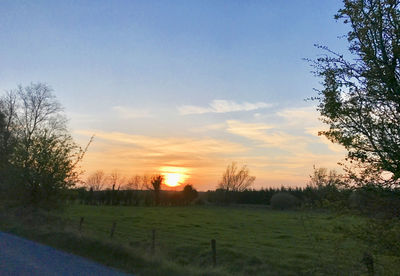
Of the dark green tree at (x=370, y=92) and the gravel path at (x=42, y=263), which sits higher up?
Result: the dark green tree at (x=370, y=92)

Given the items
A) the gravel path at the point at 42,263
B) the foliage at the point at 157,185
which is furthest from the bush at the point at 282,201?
→ the gravel path at the point at 42,263

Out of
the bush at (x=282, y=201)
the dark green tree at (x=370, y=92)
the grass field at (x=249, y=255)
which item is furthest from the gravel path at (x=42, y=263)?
the bush at (x=282, y=201)

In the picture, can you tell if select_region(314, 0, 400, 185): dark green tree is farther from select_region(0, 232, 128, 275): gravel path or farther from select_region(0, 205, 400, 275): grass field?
select_region(0, 232, 128, 275): gravel path

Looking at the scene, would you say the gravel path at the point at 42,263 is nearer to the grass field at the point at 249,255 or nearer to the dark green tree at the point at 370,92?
the grass field at the point at 249,255

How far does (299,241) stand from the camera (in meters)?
29.6

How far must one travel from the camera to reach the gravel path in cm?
1144

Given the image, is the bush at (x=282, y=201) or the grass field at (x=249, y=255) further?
the bush at (x=282, y=201)

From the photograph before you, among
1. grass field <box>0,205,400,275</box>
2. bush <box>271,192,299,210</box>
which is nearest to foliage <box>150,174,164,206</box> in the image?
bush <box>271,192,299,210</box>

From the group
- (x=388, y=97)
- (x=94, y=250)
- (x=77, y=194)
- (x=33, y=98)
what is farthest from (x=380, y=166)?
(x=33, y=98)

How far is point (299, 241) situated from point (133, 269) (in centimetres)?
1964

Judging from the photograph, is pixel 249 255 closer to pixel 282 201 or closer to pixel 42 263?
pixel 42 263

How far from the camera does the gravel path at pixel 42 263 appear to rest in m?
11.4

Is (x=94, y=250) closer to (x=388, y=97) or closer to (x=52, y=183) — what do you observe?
(x=388, y=97)

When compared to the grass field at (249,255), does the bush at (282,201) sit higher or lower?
higher
